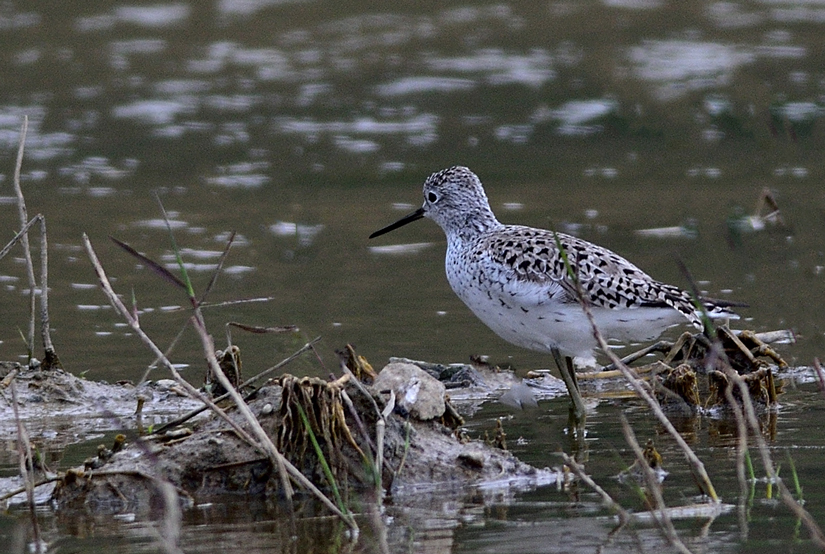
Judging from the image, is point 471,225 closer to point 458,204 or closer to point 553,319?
point 458,204

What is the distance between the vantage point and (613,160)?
557 inches

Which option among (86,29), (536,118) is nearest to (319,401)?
(536,118)

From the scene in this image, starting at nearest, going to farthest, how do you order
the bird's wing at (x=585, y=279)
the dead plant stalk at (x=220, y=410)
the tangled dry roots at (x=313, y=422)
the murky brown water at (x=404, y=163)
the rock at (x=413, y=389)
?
the dead plant stalk at (x=220, y=410), the tangled dry roots at (x=313, y=422), the rock at (x=413, y=389), the bird's wing at (x=585, y=279), the murky brown water at (x=404, y=163)

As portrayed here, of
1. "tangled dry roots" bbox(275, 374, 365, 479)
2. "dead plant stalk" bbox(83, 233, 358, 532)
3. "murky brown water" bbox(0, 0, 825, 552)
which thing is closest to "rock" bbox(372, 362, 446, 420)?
"tangled dry roots" bbox(275, 374, 365, 479)

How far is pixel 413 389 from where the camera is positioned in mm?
6160

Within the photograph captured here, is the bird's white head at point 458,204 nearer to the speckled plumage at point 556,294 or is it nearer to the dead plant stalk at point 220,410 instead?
the speckled plumage at point 556,294

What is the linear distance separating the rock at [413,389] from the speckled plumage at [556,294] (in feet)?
3.33

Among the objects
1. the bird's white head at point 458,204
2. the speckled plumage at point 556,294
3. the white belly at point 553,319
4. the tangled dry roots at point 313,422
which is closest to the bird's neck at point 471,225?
the bird's white head at point 458,204

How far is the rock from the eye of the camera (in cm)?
612

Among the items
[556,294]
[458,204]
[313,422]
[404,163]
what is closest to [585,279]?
[556,294]

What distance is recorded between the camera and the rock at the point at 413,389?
612cm

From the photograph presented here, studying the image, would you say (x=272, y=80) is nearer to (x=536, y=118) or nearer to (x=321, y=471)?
(x=536, y=118)

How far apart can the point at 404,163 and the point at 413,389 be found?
7.93 m

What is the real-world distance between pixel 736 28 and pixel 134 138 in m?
9.24
